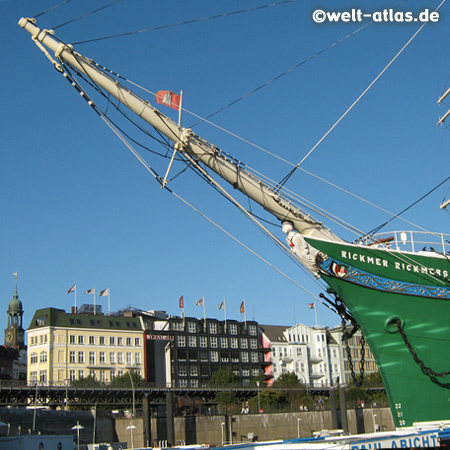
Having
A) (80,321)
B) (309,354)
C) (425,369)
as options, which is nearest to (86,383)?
(80,321)

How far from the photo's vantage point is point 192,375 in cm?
9394

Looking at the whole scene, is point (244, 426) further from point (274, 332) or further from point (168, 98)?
point (274, 332)

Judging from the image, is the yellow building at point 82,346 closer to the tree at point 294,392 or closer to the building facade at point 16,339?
the tree at point 294,392

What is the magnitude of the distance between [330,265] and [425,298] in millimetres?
3721

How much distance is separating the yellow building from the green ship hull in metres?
65.3

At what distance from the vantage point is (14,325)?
4756 inches

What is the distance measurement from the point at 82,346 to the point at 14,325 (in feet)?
127

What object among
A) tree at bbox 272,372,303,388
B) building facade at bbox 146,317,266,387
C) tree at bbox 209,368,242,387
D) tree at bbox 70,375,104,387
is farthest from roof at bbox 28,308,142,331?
tree at bbox 272,372,303,388

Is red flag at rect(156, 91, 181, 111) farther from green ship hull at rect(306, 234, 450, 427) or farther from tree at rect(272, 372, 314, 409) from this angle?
tree at rect(272, 372, 314, 409)

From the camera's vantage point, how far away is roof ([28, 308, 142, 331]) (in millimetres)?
86438

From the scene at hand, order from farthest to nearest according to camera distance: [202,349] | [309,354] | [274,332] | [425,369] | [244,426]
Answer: [309,354] < [274,332] < [202,349] < [244,426] < [425,369]

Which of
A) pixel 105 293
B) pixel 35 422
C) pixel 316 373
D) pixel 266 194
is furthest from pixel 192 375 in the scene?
pixel 266 194

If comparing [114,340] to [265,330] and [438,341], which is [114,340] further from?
[438,341]

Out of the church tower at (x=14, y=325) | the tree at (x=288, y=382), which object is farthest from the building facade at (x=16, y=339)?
the tree at (x=288, y=382)
